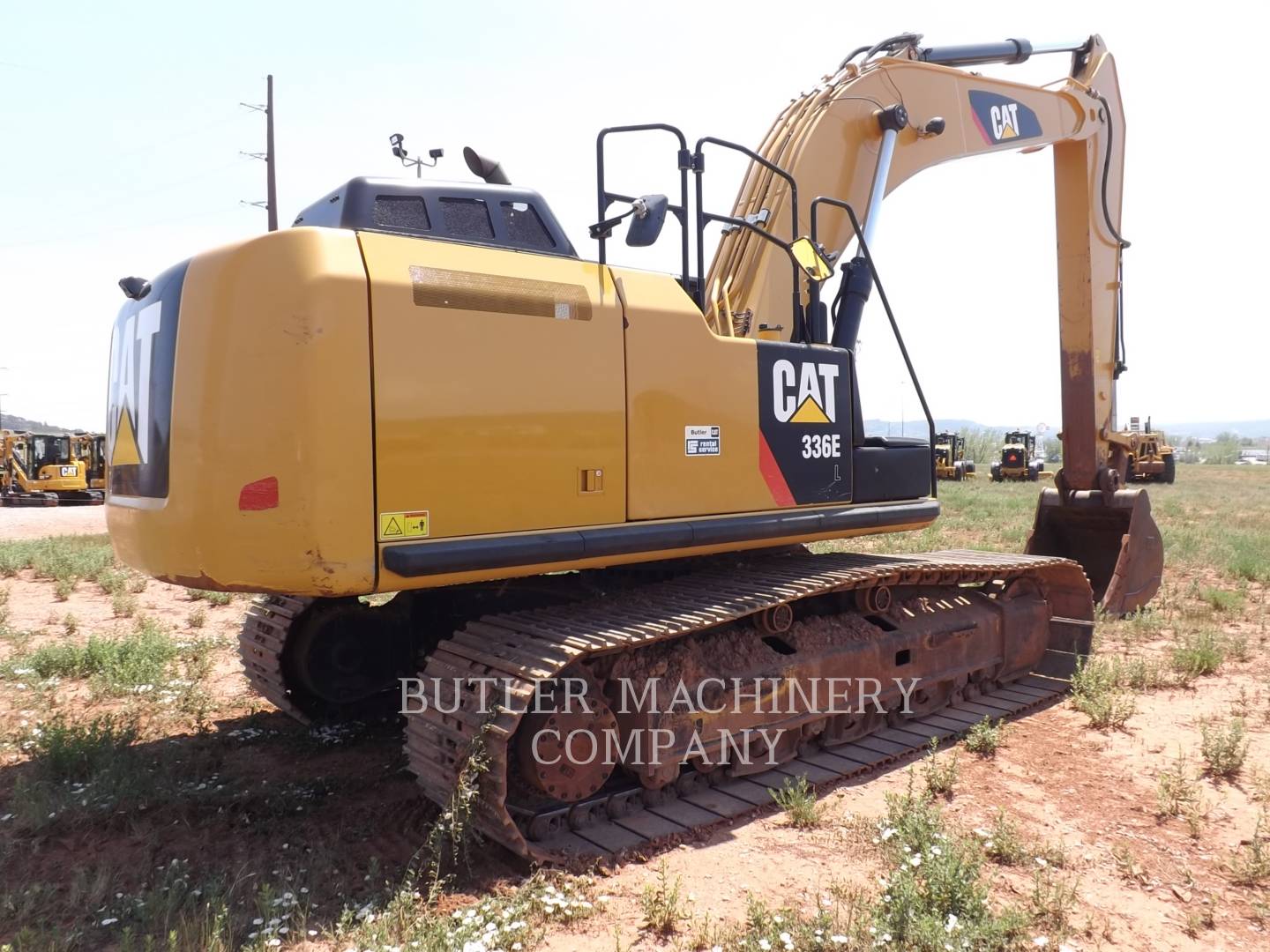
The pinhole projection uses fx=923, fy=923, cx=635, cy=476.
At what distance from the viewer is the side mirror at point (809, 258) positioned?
207 inches

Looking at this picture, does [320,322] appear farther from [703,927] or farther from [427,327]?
[703,927]

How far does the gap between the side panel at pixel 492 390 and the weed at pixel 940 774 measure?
216cm

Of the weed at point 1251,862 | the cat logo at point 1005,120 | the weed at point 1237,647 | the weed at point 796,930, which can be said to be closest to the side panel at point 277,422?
the weed at point 796,930

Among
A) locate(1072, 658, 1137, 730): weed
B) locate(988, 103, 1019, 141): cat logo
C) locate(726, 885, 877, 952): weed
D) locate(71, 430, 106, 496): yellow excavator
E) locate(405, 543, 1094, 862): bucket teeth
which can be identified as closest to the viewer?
locate(726, 885, 877, 952): weed

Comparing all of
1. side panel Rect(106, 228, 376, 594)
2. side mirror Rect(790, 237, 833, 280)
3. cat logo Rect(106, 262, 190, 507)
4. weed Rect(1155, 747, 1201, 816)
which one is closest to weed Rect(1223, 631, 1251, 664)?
weed Rect(1155, 747, 1201, 816)

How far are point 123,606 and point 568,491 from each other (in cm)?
707

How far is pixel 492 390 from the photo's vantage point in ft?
12.9

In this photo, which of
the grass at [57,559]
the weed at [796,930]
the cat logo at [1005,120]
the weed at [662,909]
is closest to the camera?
the weed at [796,930]

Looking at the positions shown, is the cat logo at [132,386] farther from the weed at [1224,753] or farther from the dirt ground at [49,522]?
the dirt ground at [49,522]

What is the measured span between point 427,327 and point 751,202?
10.9ft

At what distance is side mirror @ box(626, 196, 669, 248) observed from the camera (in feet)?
14.2

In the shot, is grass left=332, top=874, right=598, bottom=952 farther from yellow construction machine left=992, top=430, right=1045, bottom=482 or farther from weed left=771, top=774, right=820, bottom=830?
yellow construction machine left=992, top=430, right=1045, bottom=482

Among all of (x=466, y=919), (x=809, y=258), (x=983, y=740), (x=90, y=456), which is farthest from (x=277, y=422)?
(x=90, y=456)

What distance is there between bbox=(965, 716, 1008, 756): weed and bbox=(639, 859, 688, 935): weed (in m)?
2.50
